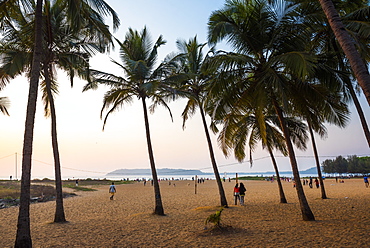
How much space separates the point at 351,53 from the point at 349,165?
105 meters

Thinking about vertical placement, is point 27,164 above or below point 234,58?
below

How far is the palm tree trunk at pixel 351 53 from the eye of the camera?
13.9 feet

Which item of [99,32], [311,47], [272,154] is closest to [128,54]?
[99,32]

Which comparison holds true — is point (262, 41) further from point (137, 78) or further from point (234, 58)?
point (137, 78)

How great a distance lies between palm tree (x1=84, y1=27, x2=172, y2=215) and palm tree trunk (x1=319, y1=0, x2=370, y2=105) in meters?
7.68

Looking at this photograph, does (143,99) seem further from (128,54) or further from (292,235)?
(292,235)

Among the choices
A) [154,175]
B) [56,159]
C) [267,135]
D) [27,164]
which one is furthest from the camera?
[267,135]

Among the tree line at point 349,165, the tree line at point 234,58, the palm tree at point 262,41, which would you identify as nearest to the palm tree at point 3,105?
the tree line at point 234,58

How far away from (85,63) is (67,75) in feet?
6.78

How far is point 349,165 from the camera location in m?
91.4

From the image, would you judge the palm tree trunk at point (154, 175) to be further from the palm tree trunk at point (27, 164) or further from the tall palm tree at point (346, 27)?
the tall palm tree at point (346, 27)

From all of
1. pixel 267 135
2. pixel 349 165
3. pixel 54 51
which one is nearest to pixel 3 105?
pixel 54 51

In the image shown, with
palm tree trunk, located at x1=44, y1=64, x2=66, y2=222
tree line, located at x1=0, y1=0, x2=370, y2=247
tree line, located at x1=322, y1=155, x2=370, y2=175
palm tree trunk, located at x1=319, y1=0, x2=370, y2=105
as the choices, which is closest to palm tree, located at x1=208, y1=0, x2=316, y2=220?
tree line, located at x1=0, y1=0, x2=370, y2=247

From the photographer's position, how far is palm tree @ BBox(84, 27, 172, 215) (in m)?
11.8
